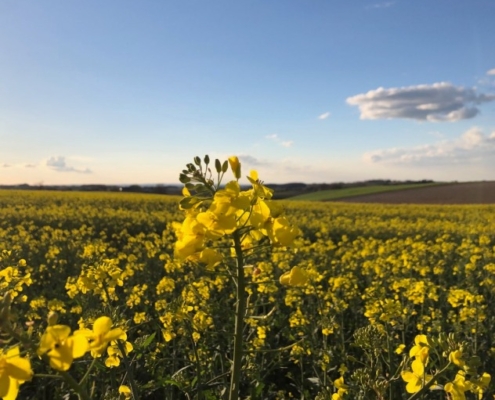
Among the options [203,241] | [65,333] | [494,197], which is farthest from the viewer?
[494,197]

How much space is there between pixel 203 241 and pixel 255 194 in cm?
22

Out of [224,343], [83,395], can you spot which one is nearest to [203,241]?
[83,395]

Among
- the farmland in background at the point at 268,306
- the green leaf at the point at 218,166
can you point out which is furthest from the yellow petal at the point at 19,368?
the green leaf at the point at 218,166

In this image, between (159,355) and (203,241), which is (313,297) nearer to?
(159,355)

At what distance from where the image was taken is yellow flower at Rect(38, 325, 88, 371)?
3.15 ft

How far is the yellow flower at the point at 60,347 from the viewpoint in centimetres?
96

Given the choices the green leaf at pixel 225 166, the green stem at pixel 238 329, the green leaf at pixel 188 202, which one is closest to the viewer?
the green stem at pixel 238 329

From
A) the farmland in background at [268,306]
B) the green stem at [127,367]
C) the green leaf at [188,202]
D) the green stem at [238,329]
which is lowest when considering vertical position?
the farmland in background at [268,306]

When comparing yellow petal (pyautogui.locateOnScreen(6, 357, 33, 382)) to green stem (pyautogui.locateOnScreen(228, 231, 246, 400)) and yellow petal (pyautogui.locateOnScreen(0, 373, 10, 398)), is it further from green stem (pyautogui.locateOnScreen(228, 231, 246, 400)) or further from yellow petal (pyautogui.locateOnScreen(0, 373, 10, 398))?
green stem (pyautogui.locateOnScreen(228, 231, 246, 400))

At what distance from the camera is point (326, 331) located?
12.9 feet

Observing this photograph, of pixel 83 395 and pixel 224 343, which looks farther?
pixel 224 343

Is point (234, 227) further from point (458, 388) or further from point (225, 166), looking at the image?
point (458, 388)

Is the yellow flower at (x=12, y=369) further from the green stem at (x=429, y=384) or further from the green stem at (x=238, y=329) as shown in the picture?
the green stem at (x=429, y=384)

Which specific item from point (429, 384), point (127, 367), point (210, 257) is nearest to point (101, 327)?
point (210, 257)
